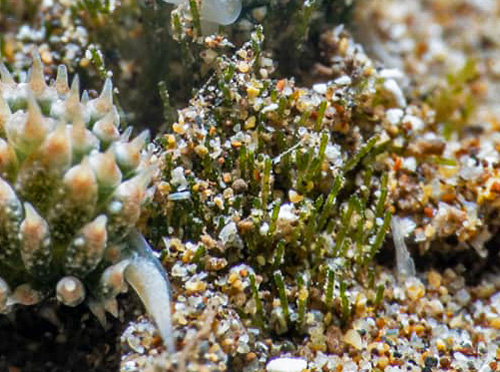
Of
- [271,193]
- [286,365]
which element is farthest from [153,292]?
[271,193]

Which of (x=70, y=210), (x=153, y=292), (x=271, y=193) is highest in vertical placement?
(x=271, y=193)

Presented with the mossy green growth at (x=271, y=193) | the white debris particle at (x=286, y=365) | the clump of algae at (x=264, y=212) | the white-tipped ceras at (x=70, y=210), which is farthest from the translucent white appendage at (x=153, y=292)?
the white debris particle at (x=286, y=365)

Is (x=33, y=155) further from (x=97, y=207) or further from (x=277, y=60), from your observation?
(x=277, y=60)

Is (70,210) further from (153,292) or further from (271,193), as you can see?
(271,193)

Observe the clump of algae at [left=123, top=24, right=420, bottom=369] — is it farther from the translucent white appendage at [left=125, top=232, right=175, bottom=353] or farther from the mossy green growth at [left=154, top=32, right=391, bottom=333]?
the translucent white appendage at [left=125, top=232, right=175, bottom=353]

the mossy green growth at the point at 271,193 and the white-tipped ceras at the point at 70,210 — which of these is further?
the mossy green growth at the point at 271,193

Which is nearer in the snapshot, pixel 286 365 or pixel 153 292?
pixel 153 292

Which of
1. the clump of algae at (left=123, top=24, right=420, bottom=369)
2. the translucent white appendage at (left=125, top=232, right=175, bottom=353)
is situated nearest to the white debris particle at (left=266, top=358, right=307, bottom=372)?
the clump of algae at (left=123, top=24, right=420, bottom=369)

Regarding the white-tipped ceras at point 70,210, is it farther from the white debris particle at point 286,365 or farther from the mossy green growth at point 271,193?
the white debris particle at point 286,365
